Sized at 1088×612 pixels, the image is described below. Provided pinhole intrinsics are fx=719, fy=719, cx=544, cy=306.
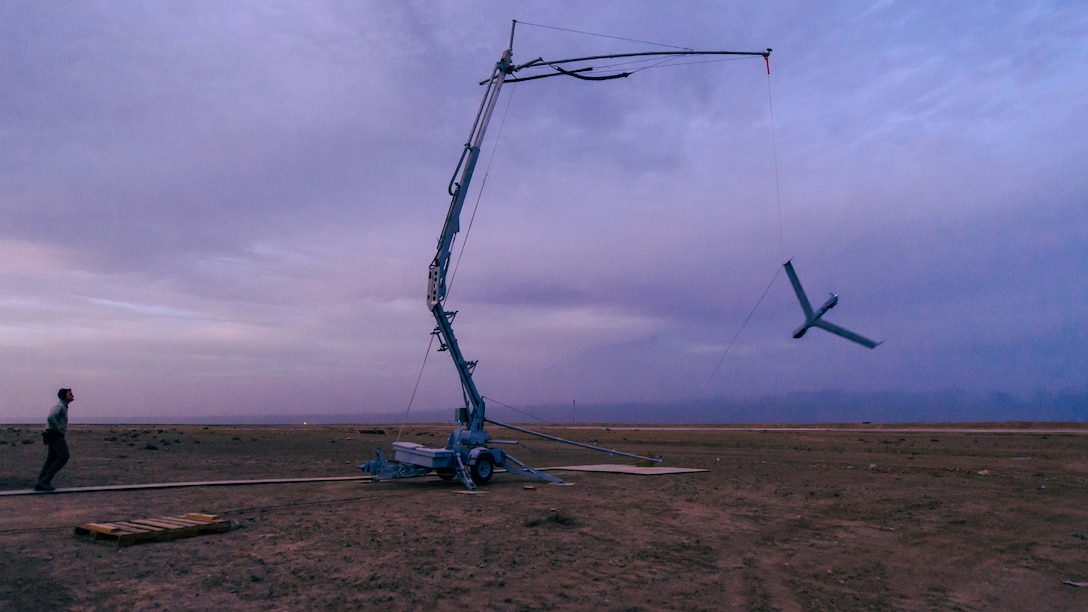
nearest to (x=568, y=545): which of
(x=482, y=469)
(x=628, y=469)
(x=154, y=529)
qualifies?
(x=154, y=529)

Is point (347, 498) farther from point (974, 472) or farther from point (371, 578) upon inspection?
point (974, 472)

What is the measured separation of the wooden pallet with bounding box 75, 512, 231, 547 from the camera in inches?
406

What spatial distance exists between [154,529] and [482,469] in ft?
29.5

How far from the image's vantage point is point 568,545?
1098cm

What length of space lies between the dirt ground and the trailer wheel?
0.38 m

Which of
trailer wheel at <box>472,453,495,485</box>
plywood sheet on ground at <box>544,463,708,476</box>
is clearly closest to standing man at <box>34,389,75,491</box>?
trailer wheel at <box>472,453,495,485</box>

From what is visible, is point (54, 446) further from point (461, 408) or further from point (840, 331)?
point (840, 331)

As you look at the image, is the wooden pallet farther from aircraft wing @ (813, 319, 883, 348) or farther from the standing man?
aircraft wing @ (813, 319, 883, 348)

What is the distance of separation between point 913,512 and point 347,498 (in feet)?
39.2

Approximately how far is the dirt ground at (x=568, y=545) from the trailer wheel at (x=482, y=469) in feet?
1.25

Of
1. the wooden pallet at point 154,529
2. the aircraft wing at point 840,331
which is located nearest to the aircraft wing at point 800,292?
the aircraft wing at point 840,331

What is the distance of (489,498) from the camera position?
631 inches

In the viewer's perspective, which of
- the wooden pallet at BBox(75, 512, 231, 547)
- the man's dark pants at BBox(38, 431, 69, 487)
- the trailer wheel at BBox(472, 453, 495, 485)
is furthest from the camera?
the trailer wheel at BBox(472, 453, 495, 485)

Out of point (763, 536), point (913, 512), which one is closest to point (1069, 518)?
point (913, 512)
